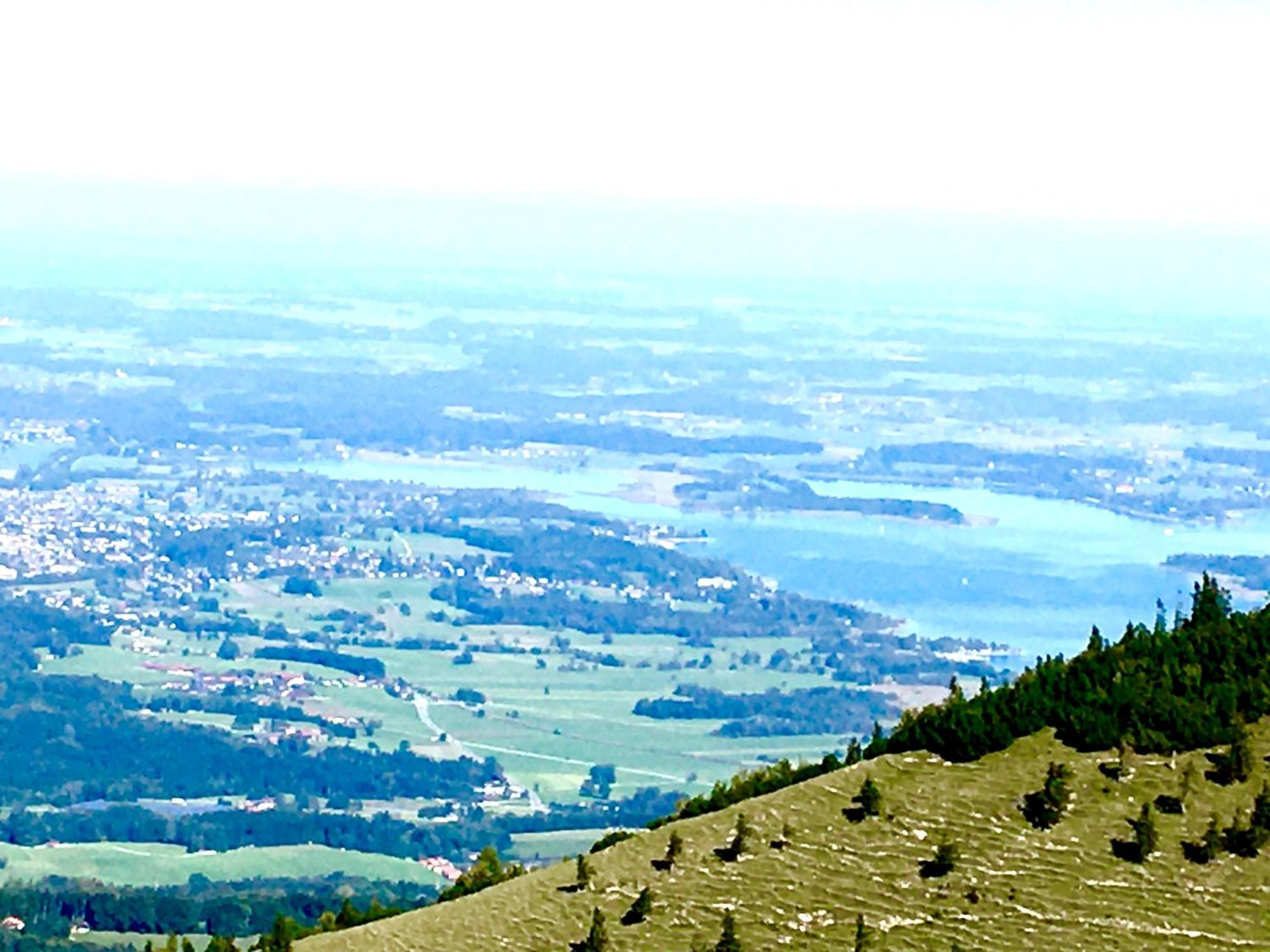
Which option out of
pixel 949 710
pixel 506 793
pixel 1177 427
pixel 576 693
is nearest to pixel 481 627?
pixel 576 693

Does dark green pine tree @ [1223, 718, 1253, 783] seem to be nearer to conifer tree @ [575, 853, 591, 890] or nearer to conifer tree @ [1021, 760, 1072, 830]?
conifer tree @ [1021, 760, 1072, 830]

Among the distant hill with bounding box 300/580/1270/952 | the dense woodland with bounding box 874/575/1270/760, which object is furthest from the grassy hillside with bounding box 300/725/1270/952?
the dense woodland with bounding box 874/575/1270/760

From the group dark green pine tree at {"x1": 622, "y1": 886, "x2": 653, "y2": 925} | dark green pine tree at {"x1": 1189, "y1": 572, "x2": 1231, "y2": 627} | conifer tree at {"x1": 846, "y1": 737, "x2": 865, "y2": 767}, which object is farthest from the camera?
dark green pine tree at {"x1": 1189, "y1": 572, "x2": 1231, "y2": 627}

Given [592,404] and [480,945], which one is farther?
[592,404]

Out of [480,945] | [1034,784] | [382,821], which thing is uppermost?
[1034,784]

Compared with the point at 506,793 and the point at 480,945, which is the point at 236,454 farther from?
the point at 480,945

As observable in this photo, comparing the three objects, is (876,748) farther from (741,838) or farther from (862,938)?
(862,938)
